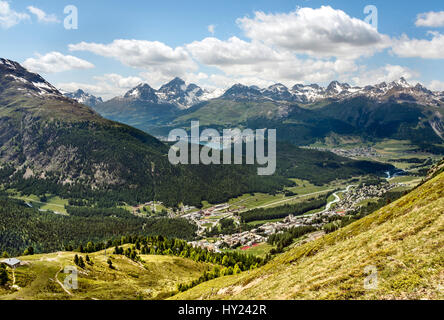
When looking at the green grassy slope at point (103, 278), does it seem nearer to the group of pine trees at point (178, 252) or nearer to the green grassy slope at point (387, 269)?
the group of pine trees at point (178, 252)

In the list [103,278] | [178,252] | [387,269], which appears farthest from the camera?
[178,252]

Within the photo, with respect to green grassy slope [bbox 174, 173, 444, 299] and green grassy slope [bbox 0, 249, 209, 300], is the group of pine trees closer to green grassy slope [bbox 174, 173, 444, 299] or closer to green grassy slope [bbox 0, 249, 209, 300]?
green grassy slope [bbox 0, 249, 209, 300]

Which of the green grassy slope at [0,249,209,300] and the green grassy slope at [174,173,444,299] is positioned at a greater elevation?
the green grassy slope at [174,173,444,299]

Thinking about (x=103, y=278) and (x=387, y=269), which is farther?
(x=103, y=278)

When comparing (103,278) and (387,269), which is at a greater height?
(387,269)

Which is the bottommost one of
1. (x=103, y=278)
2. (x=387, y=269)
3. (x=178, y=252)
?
(x=178, y=252)

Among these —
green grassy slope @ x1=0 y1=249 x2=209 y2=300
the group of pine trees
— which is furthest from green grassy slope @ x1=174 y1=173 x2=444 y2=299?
the group of pine trees

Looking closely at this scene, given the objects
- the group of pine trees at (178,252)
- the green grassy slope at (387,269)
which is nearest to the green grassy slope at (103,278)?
the group of pine trees at (178,252)

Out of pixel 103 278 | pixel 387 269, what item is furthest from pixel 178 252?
pixel 387 269

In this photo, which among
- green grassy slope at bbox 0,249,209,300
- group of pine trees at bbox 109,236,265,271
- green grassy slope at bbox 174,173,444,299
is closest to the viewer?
green grassy slope at bbox 174,173,444,299

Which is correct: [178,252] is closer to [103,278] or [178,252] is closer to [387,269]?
[103,278]

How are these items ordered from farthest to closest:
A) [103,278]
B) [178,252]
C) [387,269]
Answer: [178,252] < [103,278] < [387,269]
